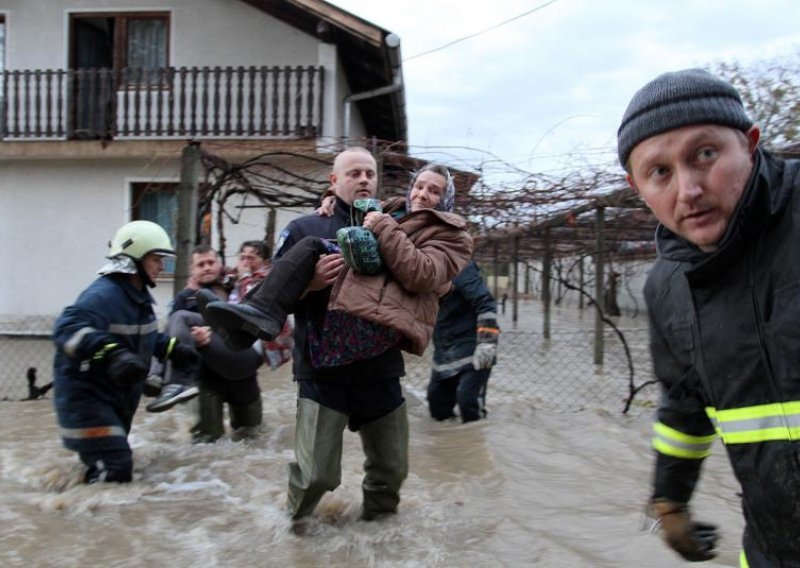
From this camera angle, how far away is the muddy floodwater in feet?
11.0

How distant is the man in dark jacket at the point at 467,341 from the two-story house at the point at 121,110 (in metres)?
6.87

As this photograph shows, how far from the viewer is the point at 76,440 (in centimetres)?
406

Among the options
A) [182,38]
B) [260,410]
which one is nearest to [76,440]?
[260,410]

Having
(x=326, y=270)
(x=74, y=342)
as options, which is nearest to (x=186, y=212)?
(x=74, y=342)

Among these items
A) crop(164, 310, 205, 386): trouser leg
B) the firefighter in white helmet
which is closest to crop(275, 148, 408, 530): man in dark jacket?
the firefighter in white helmet

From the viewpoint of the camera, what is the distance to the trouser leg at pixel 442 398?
6168 mm

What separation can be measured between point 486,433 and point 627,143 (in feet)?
14.6

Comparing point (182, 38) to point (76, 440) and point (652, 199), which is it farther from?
point (652, 199)

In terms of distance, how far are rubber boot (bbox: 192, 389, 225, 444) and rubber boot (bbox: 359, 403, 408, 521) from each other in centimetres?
203

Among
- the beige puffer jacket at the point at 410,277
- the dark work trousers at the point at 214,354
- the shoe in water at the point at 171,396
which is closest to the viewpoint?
the beige puffer jacket at the point at 410,277

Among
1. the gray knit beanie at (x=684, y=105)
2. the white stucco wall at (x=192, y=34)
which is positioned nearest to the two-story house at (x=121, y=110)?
the white stucco wall at (x=192, y=34)

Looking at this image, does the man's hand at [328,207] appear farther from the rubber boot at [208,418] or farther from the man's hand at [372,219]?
the rubber boot at [208,418]

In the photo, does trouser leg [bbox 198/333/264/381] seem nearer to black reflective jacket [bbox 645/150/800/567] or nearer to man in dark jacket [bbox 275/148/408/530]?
man in dark jacket [bbox 275/148/408/530]

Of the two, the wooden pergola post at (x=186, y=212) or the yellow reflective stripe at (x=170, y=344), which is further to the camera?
the wooden pergola post at (x=186, y=212)
